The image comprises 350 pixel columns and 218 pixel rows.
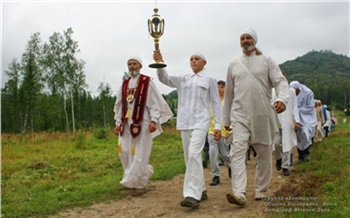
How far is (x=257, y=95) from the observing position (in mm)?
4672

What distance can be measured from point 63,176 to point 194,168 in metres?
3.98

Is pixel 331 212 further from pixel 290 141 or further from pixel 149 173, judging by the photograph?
pixel 290 141

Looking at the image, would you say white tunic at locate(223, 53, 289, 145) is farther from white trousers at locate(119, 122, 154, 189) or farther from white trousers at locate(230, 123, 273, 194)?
white trousers at locate(119, 122, 154, 189)

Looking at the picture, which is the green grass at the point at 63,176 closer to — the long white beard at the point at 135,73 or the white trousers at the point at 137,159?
the white trousers at the point at 137,159

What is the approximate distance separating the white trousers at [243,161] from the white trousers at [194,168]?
432 mm

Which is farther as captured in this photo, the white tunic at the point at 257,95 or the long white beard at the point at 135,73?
the long white beard at the point at 135,73

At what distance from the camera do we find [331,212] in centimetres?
381

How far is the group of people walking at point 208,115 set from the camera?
4.68 m

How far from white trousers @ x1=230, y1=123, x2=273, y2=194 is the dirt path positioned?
0.85ft

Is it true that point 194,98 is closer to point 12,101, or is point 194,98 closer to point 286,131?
point 286,131

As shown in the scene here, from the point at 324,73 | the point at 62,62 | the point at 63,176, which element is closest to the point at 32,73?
the point at 62,62

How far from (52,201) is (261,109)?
3257mm

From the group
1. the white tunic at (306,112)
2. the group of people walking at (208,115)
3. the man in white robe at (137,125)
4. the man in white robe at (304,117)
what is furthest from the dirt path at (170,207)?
the white tunic at (306,112)

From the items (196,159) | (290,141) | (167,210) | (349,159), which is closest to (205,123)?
(196,159)
